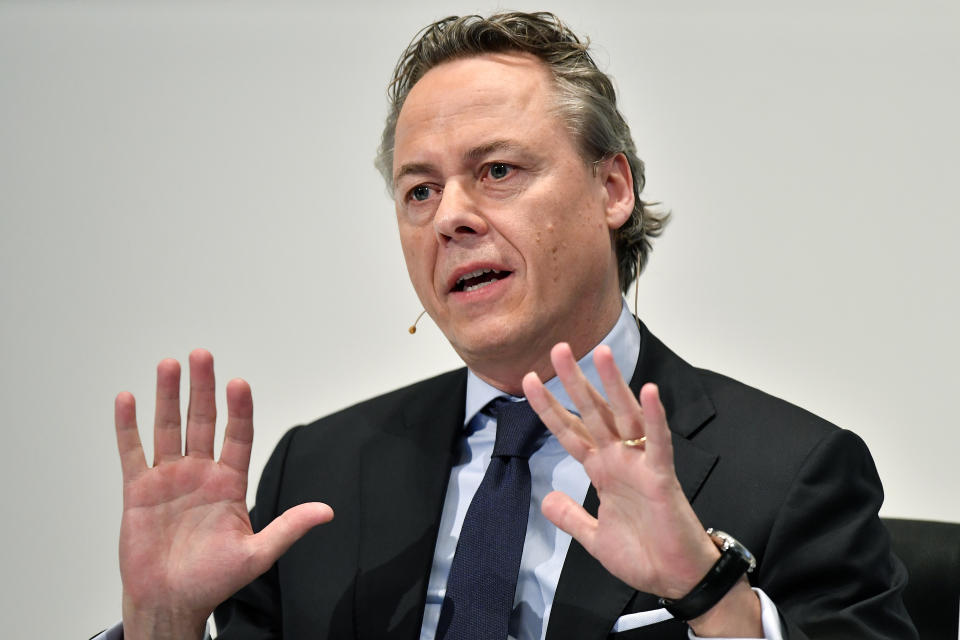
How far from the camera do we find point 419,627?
5.55 ft

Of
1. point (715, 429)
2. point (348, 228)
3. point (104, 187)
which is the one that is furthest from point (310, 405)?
point (715, 429)

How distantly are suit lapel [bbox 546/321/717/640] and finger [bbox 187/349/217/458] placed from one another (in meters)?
0.60

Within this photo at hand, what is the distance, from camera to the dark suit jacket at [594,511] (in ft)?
5.09

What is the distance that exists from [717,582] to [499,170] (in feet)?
2.66

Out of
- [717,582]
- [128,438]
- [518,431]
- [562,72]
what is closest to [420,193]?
A: [562,72]

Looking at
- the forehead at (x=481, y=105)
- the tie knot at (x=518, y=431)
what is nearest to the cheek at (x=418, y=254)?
the forehead at (x=481, y=105)

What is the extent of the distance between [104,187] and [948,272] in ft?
7.08

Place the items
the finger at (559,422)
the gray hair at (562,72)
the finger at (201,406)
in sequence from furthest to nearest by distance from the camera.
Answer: the gray hair at (562,72) < the finger at (201,406) < the finger at (559,422)

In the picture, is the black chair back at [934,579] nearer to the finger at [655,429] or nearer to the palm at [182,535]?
the finger at [655,429]

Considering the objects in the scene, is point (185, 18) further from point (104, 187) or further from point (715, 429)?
point (715, 429)

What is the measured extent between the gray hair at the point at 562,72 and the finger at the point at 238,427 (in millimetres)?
753

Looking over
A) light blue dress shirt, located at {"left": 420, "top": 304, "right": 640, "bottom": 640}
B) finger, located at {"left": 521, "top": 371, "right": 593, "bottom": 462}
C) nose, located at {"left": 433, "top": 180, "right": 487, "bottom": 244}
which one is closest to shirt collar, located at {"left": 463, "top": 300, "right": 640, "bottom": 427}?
light blue dress shirt, located at {"left": 420, "top": 304, "right": 640, "bottom": 640}

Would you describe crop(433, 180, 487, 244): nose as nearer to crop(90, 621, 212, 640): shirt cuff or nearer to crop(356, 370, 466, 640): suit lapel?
crop(356, 370, 466, 640): suit lapel

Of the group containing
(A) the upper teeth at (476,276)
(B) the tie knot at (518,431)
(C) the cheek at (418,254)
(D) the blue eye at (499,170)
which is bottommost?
(B) the tie knot at (518,431)
